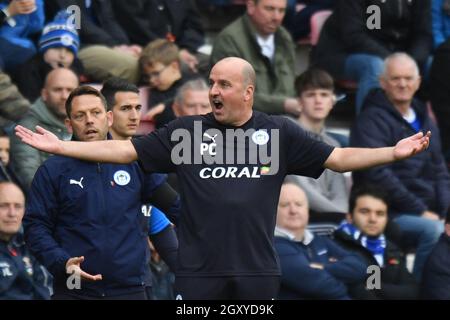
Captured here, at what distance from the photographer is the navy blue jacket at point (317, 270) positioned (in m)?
9.25

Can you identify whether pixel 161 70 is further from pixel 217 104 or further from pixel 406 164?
pixel 217 104

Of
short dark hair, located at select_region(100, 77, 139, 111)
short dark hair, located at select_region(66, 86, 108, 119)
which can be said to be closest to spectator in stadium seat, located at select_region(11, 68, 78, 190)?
short dark hair, located at select_region(100, 77, 139, 111)

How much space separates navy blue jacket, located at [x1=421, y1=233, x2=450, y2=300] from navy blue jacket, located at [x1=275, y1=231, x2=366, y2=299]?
455mm

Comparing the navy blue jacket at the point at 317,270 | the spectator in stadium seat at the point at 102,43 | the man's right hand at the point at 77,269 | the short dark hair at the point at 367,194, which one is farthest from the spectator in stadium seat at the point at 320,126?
the man's right hand at the point at 77,269

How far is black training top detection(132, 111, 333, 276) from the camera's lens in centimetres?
701

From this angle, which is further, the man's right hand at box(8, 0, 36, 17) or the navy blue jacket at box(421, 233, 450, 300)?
the man's right hand at box(8, 0, 36, 17)

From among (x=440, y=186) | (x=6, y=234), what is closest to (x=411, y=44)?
(x=440, y=186)

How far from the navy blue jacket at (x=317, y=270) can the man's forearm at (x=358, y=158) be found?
215cm

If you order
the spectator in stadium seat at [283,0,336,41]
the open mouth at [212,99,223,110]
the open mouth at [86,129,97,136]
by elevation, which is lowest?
the open mouth at [86,129,97,136]

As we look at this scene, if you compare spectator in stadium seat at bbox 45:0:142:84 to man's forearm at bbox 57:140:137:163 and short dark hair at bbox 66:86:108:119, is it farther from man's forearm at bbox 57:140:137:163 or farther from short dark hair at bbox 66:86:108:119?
man's forearm at bbox 57:140:137:163

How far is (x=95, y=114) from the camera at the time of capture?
25.1 ft

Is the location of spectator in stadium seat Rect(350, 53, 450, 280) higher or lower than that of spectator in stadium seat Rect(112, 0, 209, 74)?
Answer: lower

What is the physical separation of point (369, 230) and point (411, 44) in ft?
7.31
